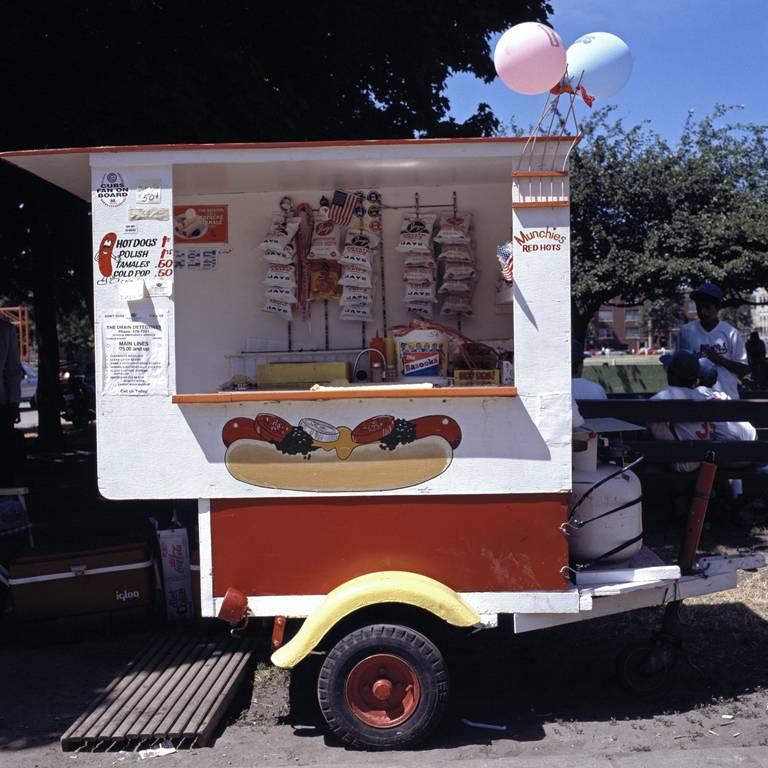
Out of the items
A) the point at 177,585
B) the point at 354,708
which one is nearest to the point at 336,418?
the point at 354,708

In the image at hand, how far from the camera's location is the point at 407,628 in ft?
12.3

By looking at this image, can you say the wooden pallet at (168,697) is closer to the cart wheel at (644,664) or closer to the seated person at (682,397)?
the cart wheel at (644,664)

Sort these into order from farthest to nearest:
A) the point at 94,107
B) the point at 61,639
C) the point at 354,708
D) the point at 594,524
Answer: the point at 94,107 → the point at 61,639 → the point at 594,524 → the point at 354,708

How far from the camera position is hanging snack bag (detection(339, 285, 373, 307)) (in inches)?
202

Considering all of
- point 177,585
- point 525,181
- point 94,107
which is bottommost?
point 177,585

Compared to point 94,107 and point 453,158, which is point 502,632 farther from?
point 94,107

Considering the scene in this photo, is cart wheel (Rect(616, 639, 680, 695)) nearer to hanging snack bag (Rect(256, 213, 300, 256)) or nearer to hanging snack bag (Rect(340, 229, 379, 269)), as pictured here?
hanging snack bag (Rect(340, 229, 379, 269))

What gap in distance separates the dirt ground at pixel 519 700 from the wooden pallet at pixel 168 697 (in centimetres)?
9

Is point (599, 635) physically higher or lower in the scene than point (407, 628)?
lower

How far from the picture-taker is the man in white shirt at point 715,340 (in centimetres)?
667

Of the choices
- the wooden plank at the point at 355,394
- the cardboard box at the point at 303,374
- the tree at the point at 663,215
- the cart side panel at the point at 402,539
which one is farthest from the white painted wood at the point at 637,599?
the tree at the point at 663,215

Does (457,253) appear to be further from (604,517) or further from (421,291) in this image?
(604,517)

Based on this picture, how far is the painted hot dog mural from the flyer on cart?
0.44 meters

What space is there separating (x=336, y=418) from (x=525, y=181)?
1367mm
